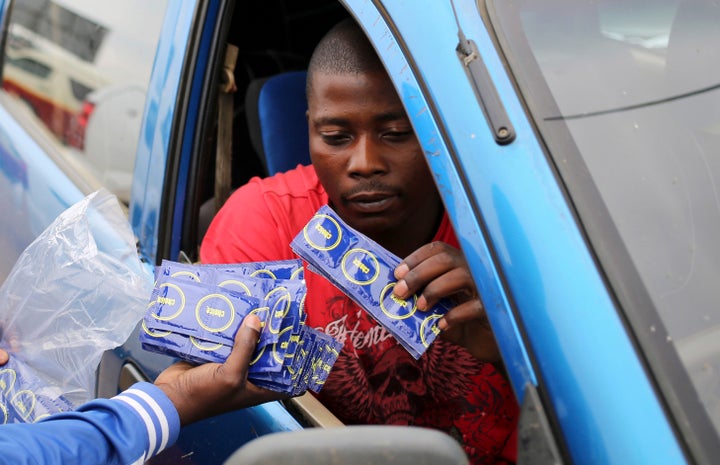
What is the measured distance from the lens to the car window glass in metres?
2.22

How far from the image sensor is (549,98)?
1.24 m

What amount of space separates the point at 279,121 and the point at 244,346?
57.8 inches

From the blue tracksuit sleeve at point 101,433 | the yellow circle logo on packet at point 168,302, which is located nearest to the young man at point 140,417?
the blue tracksuit sleeve at point 101,433

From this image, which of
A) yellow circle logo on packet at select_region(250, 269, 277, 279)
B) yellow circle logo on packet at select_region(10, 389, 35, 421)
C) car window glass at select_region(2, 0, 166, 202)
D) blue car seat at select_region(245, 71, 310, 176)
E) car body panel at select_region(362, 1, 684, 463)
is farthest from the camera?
blue car seat at select_region(245, 71, 310, 176)

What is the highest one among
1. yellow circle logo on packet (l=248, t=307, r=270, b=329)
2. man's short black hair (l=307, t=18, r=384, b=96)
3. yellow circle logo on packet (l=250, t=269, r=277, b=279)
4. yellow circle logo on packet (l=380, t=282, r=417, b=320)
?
man's short black hair (l=307, t=18, r=384, b=96)

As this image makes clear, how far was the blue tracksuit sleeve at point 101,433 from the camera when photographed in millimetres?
1149

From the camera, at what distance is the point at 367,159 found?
1.67m

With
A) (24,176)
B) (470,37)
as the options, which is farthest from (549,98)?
(24,176)

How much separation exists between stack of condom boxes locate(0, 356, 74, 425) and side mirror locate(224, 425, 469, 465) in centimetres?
92

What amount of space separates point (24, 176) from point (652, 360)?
1.89 meters

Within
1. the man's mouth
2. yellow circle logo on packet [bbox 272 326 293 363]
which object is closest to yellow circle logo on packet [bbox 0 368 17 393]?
yellow circle logo on packet [bbox 272 326 293 363]

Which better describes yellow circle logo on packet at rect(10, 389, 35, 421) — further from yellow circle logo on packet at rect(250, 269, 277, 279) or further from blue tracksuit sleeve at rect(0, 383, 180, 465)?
yellow circle logo on packet at rect(250, 269, 277, 279)

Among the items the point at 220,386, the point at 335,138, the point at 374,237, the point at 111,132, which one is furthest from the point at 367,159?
the point at 111,132

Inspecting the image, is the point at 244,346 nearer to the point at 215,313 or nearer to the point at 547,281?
the point at 215,313
